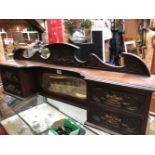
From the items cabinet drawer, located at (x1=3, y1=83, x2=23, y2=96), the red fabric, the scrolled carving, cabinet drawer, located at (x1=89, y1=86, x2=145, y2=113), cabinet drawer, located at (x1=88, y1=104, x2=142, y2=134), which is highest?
the red fabric

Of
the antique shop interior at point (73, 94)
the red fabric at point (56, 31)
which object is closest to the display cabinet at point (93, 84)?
the antique shop interior at point (73, 94)

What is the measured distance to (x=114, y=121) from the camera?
76 cm

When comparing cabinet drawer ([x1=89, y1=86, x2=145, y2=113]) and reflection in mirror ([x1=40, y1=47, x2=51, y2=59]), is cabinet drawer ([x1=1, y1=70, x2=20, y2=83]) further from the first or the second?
cabinet drawer ([x1=89, y1=86, x2=145, y2=113])

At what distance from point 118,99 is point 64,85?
1.43 ft

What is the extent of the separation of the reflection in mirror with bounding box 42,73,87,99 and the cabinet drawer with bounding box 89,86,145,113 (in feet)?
0.61

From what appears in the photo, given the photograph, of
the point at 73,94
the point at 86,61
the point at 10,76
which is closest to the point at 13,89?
the point at 10,76

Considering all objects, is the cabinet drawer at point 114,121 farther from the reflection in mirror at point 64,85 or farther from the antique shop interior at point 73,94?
the reflection in mirror at point 64,85

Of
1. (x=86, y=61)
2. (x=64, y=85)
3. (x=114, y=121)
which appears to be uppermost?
(x=86, y=61)

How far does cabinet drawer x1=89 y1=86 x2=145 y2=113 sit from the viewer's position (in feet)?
2.15

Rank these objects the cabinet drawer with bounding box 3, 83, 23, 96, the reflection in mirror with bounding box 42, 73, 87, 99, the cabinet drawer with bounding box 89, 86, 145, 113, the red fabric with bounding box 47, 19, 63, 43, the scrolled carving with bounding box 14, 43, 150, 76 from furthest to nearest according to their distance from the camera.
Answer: the red fabric with bounding box 47, 19, 63, 43 < the cabinet drawer with bounding box 3, 83, 23, 96 < the reflection in mirror with bounding box 42, 73, 87, 99 < the scrolled carving with bounding box 14, 43, 150, 76 < the cabinet drawer with bounding box 89, 86, 145, 113

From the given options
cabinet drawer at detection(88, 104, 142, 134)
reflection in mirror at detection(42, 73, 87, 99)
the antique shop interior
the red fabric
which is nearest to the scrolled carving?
the antique shop interior

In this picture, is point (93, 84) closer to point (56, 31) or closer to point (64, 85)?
point (64, 85)
